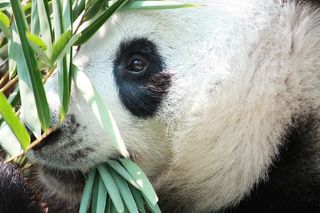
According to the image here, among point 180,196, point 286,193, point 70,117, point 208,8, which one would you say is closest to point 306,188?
point 286,193

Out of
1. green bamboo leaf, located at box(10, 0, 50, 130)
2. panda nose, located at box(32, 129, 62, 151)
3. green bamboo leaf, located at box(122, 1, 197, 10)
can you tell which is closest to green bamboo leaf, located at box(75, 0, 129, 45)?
green bamboo leaf, located at box(122, 1, 197, 10)

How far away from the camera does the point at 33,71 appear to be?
2.49 meters

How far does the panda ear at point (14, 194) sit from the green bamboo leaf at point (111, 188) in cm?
69

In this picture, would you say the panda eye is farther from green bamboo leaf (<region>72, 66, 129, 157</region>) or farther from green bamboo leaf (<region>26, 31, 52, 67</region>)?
green bamboo leaf (<region>26, 31, 52, 67</region>)

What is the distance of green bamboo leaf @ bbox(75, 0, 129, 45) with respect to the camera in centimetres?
261

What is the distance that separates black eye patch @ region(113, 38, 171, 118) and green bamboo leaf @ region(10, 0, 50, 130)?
51cm

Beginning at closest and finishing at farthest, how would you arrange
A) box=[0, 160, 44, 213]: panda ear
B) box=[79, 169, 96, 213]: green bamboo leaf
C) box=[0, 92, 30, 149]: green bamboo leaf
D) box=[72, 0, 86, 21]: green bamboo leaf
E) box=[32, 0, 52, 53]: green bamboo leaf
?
box=[0, 92, 30, 149]: green bamboo leaf < box=[32, 0, 52, 53]: green bamboo leaf < box=[79, 169, 96, 213]: green bamboo leaf < box=[72, 0, 86, 21]: green bamboo leaf < box=[0, 160, 44, 213]: panda ear

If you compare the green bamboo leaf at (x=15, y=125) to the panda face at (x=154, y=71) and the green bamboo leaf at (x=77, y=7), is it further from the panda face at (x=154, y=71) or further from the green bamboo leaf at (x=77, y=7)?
the green bamboo leaf at (x=77, y=7)

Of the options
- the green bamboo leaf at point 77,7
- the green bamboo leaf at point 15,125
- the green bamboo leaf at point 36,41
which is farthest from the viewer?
the green bamboo leaf at point 77,7

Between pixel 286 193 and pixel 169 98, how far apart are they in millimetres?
748

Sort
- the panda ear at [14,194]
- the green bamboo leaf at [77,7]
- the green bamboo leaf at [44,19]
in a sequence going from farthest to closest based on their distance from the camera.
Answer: the panda ear at [14,194] → the green bamboo leaf at [77,7] → the green bamboo leaf at [44,19]

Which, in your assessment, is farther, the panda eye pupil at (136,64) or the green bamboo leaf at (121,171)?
the panda eye pupil at (136,64)

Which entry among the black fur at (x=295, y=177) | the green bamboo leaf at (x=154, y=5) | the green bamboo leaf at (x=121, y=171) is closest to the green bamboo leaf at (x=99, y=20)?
the green bamboo leaf at (x=154, y=5)

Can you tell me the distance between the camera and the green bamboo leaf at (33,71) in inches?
96.1
